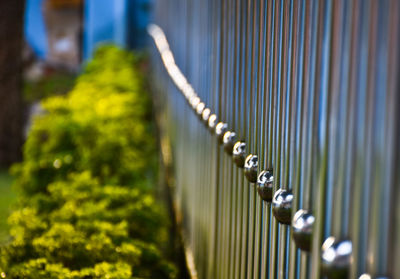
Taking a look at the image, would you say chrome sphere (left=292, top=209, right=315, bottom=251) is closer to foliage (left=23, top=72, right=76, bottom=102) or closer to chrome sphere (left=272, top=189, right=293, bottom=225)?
chrome sphere (left=272, top=189, right=293, bottom=225)

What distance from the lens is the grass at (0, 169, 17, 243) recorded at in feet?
19.5

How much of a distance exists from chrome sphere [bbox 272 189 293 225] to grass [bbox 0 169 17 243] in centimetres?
401

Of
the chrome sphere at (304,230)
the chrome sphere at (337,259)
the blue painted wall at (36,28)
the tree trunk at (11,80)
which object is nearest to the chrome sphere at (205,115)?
the chrome sphere at (304,230)

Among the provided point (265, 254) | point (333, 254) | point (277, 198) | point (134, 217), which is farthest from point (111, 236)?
point (333, 254)

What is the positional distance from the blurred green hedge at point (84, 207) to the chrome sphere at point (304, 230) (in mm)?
1213

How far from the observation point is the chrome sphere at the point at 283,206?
5.54 ft

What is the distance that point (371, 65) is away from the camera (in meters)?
1.20

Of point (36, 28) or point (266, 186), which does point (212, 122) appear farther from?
point (36, 28)

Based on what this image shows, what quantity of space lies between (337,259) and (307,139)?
15.4 inches

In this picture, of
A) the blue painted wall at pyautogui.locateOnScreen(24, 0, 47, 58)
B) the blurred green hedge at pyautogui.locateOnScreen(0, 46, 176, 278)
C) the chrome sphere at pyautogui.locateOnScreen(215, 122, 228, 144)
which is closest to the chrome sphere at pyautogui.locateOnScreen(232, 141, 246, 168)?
the chrome sphere at pyautogui.locateOnScreen(215, 122, 228, 144)

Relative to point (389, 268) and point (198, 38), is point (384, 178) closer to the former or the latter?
point (389, 268)

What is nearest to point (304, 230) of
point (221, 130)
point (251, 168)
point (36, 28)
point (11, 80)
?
point (251, 168)

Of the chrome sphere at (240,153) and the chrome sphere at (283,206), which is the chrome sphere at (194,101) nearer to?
the chrome sphere at (240,153)

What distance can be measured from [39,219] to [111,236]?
13.1 inches
